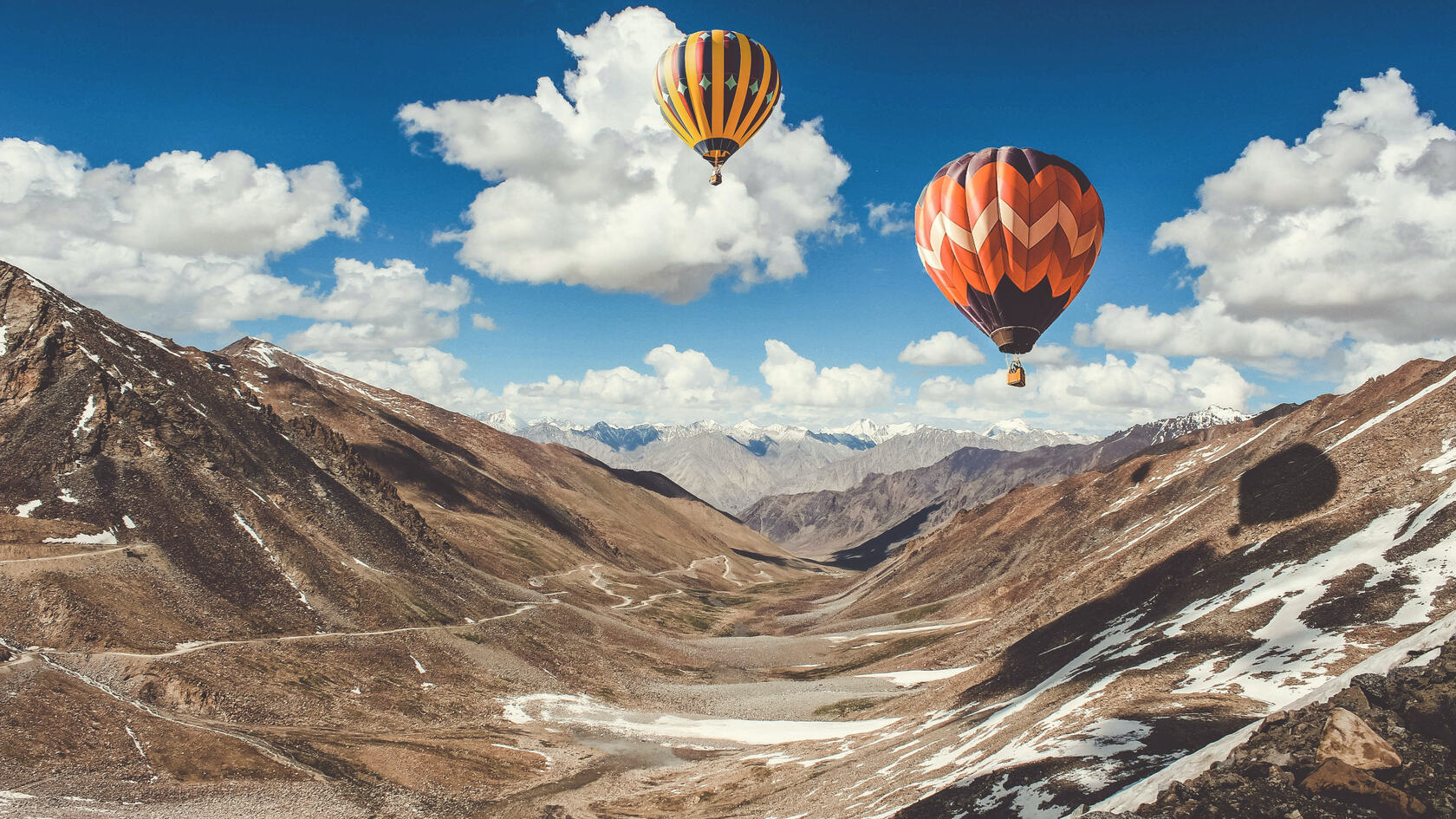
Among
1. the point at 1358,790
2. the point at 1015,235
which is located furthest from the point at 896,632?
the point at 1358,790

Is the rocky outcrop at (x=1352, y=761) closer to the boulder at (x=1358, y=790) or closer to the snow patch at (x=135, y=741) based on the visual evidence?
the boulder at (x=1358, y=790)

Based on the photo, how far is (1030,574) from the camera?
9938 centimetres

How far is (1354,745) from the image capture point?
14.3 m

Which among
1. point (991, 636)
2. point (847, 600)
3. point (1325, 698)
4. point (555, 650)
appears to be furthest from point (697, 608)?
point (1325, 698)

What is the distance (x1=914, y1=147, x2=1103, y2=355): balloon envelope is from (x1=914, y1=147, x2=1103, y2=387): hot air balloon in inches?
1.9

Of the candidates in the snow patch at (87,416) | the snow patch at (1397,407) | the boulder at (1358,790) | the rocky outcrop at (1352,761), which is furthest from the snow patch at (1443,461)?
the snow patch at (87,416)

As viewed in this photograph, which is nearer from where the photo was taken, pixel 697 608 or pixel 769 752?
pixel 769 752

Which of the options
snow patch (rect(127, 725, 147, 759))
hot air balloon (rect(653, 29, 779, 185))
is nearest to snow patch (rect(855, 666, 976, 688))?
hot air balloon (rect(653, 29, 779, 185))

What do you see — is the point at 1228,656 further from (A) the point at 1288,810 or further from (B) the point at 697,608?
(B) the point at 697,608

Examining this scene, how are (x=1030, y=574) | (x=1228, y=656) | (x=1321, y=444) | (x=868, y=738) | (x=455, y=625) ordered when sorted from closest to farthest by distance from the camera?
(x=1228, y=656) → (x=868, y=738) → (x=1321, y=444) → (x=455, y=625) → (x=1030, y=574)

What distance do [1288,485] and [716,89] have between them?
202ft

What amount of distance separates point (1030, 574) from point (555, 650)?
63979 mm

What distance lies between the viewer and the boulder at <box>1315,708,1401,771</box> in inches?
549

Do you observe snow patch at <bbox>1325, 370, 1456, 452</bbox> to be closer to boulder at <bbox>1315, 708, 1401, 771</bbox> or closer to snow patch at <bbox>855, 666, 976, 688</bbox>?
snow patch at <bbox>855, 666, 976, 688</bbox>
